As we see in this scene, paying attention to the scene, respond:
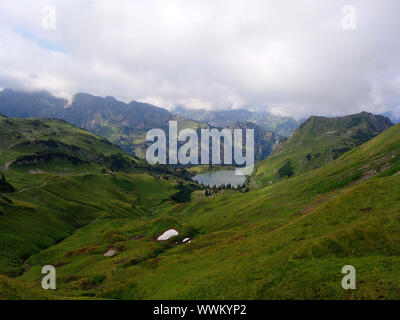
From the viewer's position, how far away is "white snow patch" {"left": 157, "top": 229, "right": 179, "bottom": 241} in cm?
10734

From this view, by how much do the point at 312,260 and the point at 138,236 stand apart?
95274 mm

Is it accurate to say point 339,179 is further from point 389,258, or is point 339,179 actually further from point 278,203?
point 389,258

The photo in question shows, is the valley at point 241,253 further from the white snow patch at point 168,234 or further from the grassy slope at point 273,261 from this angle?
the white snow patch at point 168,234

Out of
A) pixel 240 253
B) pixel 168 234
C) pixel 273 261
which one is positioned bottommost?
pixel 240 253

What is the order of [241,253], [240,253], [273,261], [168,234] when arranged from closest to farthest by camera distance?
[273,261] → [241,253] → [240,253] → [168,234]

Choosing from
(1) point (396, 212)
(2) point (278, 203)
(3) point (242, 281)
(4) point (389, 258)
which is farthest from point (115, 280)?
(2) point (278, 203)

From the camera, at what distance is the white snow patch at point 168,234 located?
107338mm

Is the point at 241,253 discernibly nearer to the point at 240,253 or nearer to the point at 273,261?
the point at 240,253

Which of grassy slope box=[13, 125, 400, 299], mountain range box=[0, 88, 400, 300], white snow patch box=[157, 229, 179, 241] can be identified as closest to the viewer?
grassy slope box=[13, 125, 400, 299]

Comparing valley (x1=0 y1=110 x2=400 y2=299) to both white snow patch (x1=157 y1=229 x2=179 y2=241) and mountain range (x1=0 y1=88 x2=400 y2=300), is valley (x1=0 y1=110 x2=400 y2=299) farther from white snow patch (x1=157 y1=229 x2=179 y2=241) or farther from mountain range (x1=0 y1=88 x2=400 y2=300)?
white snow patch (x1=157 y1=229 x2=179 y2=241)

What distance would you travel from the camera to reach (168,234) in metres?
109

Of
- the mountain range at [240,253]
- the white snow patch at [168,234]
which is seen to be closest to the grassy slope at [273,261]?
the mountain range at [240,253]

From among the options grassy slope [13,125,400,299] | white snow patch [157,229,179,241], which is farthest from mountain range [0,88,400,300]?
white snow patch [157,229,179,241]

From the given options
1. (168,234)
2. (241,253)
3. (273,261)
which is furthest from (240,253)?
(168,234)
